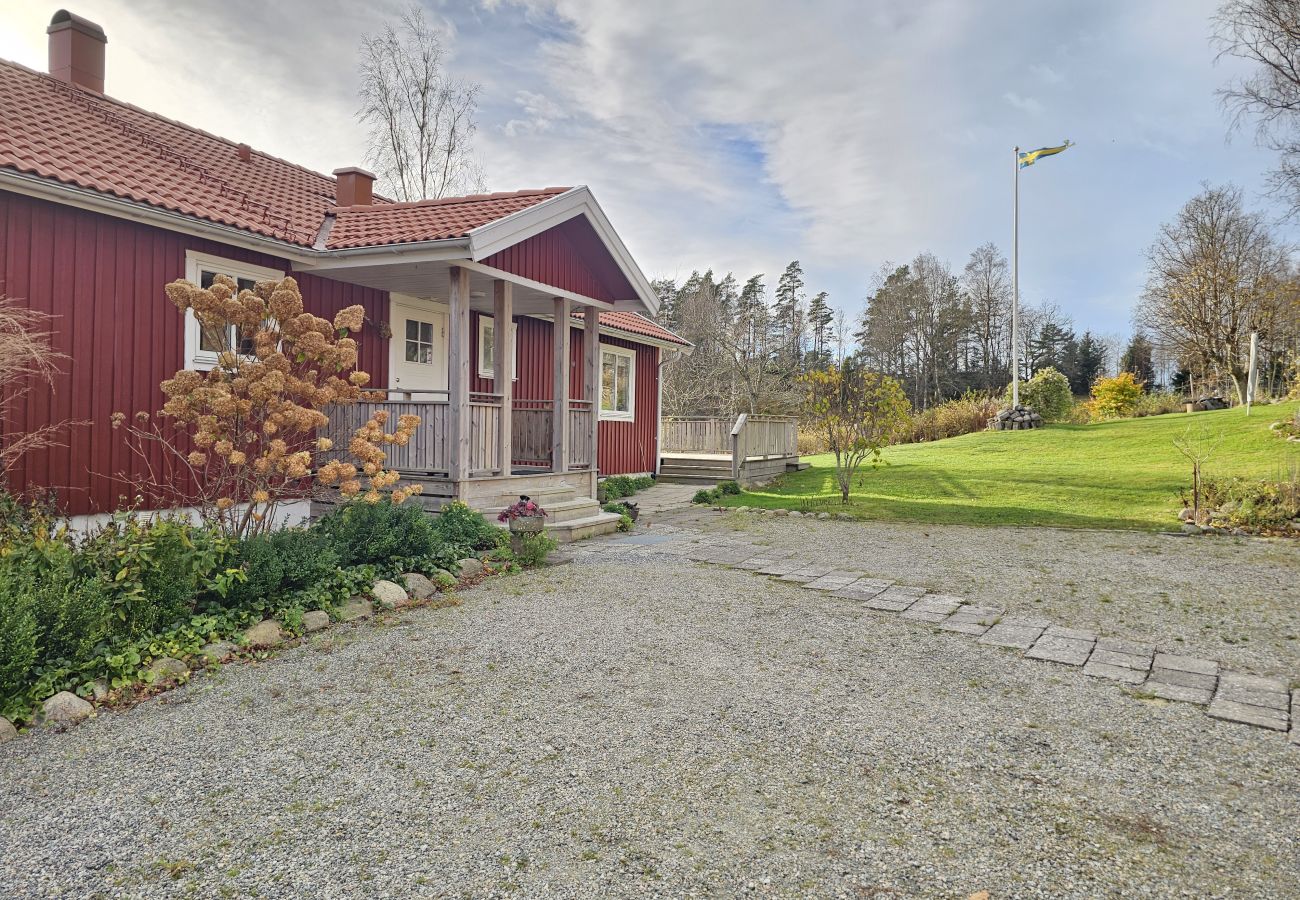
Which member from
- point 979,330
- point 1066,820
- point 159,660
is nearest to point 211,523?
point 159,660

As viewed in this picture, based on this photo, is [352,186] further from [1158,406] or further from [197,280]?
[1158,406]

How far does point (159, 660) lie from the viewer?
4.00 metres

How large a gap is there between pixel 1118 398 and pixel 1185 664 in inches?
1020

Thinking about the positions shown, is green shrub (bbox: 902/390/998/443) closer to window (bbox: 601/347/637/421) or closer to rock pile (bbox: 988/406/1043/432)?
rock pile (bbox: 988/406/1043/432)

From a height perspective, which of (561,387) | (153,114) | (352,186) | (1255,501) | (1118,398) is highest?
(153,114)

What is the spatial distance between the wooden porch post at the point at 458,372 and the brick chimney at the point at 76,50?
5.80m

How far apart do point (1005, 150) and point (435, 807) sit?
30153 mm

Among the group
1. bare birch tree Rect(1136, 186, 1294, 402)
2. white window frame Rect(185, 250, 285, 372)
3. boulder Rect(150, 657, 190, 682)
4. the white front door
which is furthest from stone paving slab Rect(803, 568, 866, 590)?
bare birch tree Rect(1136, 186, 1294, 402)

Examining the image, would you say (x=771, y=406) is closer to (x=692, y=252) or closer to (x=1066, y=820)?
(x=692, y=252)

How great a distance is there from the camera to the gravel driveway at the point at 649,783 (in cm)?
223

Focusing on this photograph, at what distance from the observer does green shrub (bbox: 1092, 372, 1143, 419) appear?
25.8 metres

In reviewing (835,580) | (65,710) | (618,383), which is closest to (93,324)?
(65,710)

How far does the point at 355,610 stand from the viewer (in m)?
5.23

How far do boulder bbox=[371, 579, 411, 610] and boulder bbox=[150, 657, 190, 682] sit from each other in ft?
4.96
